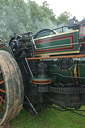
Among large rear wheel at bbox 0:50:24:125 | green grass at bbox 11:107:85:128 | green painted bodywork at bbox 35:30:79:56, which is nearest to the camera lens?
green painted bodywork at bbox 35:30:79:56

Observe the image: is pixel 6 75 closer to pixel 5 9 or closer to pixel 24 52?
pixel 24 52

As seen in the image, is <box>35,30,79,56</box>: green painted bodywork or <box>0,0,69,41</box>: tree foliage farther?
<box>0,0,69,41</box>: tree foliage

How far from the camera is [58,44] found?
254 cm

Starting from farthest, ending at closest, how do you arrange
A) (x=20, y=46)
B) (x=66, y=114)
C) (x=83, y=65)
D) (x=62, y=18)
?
(x=62, y=18), (x=66, y=114), (x=20, y=46), (x=83, y=65)

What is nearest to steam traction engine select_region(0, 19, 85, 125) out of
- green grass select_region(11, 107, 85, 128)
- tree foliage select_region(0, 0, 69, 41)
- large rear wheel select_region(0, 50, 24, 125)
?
large rear wheel select_region(0, 50, 24, 125)

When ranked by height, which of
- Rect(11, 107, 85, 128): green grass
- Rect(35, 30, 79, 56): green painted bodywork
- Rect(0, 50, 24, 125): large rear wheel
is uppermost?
Rect(35, 30, 79, 56): green painted bodywork

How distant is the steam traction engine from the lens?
2363 mm

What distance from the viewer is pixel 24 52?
123 inches

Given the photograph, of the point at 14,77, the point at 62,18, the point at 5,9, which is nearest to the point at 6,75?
the point at 14,77

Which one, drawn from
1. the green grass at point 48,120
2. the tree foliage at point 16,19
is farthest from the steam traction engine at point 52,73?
the tree foliage at point 16,19

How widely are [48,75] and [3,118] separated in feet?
4.40

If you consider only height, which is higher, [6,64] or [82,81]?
[6,64]

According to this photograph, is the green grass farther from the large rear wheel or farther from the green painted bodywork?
the green painted bodywork

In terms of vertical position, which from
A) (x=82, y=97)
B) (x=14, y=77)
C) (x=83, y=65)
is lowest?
(x=82, y=97)
